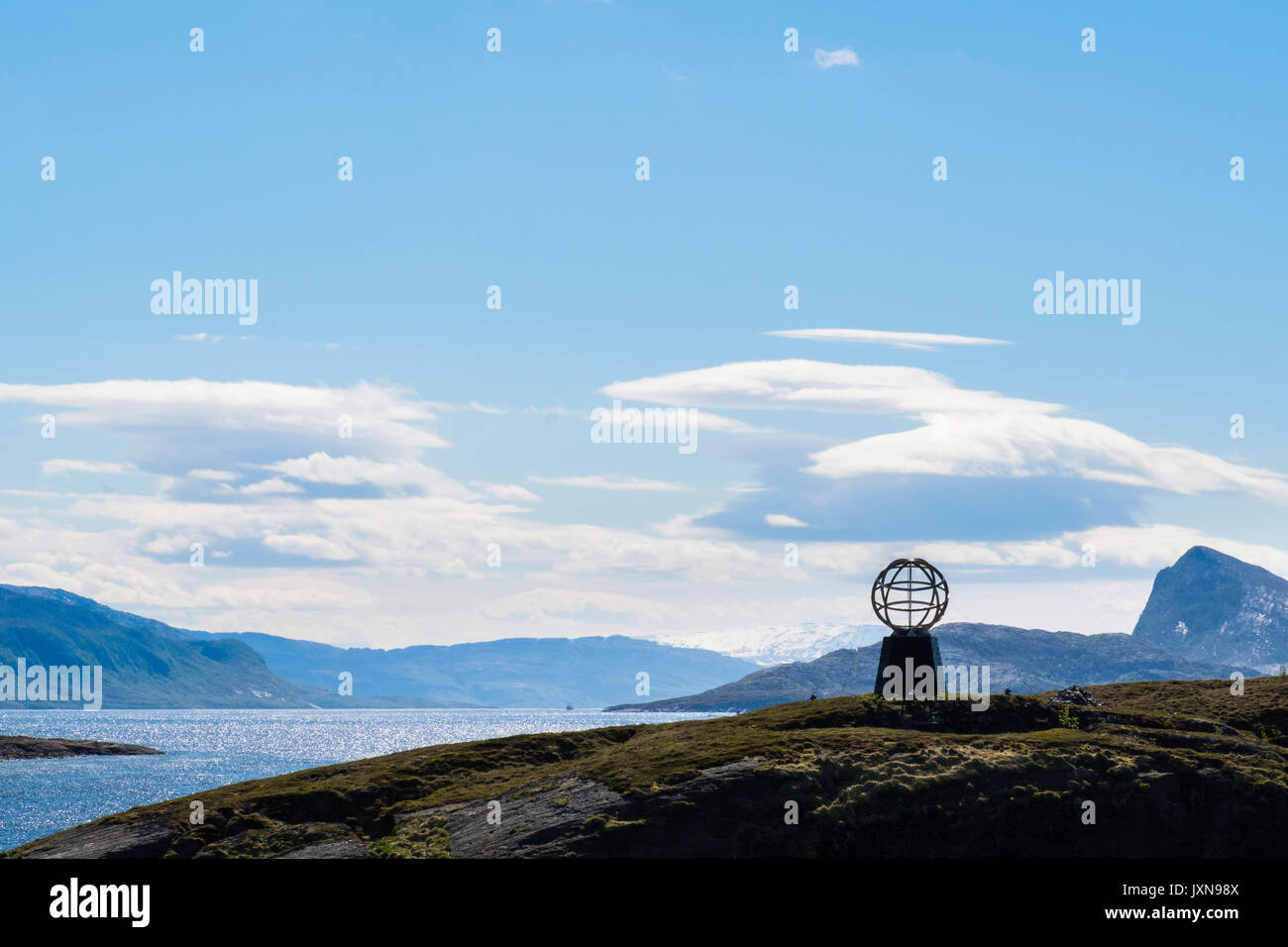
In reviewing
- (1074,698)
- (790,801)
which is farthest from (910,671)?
(790,801)

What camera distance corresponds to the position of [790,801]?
65375 mm

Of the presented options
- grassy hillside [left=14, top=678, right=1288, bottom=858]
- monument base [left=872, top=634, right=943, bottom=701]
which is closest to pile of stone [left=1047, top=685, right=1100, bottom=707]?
grassy hillside [left=14, top=678, right=1288, bottom=858]

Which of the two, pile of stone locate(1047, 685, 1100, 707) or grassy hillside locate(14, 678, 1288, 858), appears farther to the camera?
pile of stone locate(1047, 685, 1100, 707)

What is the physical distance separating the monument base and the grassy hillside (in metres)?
A: 3.51

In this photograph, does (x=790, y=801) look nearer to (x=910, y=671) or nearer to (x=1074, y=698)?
(x=910, y=671)

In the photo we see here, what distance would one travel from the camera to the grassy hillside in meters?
63.9

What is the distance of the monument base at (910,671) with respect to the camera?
83.8 m

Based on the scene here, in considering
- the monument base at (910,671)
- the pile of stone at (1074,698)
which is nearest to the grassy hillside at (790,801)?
the monument base at (910,671)

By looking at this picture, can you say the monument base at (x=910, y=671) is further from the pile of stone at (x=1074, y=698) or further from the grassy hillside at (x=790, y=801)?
the pile of stone at (x=1074, y=698)

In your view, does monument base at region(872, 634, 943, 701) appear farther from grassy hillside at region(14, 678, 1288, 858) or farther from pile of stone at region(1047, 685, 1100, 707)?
pile of stone at region(1047, 685, 1100, 707)

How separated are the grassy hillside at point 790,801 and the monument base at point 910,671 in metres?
3.51

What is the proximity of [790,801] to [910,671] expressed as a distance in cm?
2165
